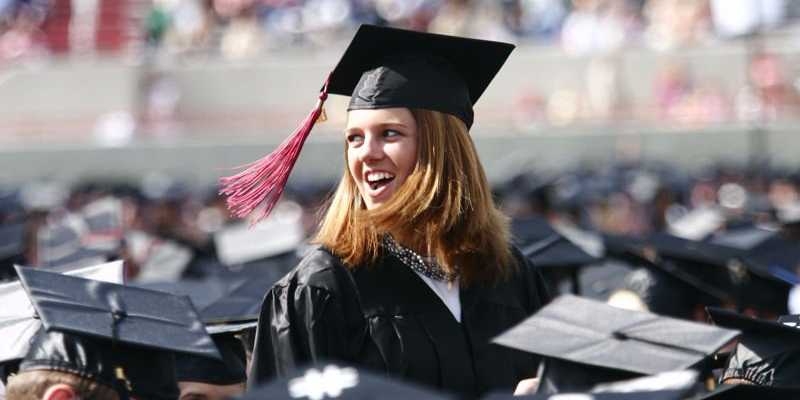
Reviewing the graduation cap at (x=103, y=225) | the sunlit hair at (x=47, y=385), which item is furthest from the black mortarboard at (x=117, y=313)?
the graduation cap at (x=103, y=225)

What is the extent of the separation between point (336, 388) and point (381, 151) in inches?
43.0

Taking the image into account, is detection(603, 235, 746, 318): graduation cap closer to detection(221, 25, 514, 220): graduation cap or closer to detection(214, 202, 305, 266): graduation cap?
detection(214, 202, 305, 266): graduation cap

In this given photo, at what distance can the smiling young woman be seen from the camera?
3625mm

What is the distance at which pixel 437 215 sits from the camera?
3.86 metres

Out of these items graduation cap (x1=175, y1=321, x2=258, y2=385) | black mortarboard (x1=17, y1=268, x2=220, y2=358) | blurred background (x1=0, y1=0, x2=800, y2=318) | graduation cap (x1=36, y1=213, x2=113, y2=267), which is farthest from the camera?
blurred background (x1=0, y1=0, x2=800, y2=318)

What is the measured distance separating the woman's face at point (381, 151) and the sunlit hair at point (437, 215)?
28 millimetres

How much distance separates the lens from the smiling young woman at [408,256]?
362cm

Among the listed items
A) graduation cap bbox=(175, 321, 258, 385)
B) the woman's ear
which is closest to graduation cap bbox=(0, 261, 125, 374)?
graduation cap bbox=(175, 321, 258, 385)

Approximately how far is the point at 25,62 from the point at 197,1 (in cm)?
257

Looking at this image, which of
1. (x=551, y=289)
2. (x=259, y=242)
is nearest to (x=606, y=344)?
(x=551, y=289)

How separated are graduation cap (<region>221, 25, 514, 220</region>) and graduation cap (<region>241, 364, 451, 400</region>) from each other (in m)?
1.17

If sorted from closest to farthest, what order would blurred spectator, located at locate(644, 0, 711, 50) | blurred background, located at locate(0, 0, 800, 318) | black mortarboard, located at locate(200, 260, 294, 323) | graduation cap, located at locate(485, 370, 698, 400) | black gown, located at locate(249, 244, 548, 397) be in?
graduation cap, located at locate(485, 370, 698, 400) < black gown, located at locate(249, 244, 548, 397) < black mortarboard, located at locate(200, 260, 294, 323) < blurred background, located at locate(0, 0, 800, 318) < blurred spectator, located at locate(644, 0, 711, 50)

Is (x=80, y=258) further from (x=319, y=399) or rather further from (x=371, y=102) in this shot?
(x=319, y=399)

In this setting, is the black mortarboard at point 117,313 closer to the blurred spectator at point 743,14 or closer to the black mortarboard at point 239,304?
the black mortarboard at point 239,304
